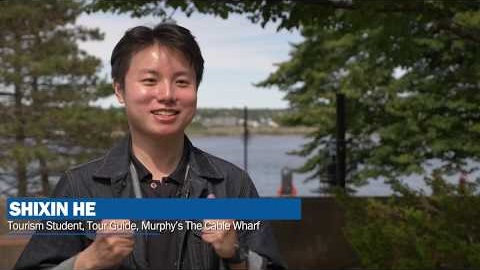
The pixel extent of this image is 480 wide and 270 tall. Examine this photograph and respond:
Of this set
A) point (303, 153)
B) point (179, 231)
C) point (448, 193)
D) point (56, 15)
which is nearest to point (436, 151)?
point (303, 153)

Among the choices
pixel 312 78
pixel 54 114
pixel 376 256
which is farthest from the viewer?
pixel 312 78

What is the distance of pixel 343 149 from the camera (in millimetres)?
9891

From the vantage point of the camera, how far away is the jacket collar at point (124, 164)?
1.94 meters

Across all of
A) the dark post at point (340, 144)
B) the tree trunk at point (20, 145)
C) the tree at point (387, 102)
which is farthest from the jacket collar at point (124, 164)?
the tree trunk at point (20, 145)

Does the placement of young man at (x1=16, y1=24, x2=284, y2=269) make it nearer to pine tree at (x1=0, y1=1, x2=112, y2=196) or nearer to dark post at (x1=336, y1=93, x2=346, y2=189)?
dark post at (x1=336, y1=93, x2=346, y2=189)

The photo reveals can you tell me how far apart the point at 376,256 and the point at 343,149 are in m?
3.61

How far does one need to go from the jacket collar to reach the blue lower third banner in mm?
80

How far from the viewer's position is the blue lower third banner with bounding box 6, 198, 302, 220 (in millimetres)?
1846

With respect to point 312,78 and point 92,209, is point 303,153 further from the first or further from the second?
point 92,209

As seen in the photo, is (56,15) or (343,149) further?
(56,15)

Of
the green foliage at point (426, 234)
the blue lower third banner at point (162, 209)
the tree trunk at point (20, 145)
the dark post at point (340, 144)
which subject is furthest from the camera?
the tree trunk at point (20, 145)

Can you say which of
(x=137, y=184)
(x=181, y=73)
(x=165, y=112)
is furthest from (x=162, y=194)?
(x=181, y=73)

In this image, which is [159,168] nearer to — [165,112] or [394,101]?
[165,112]

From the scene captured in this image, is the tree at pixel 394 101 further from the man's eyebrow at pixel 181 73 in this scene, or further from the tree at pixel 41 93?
the tree at pixel 41 93
